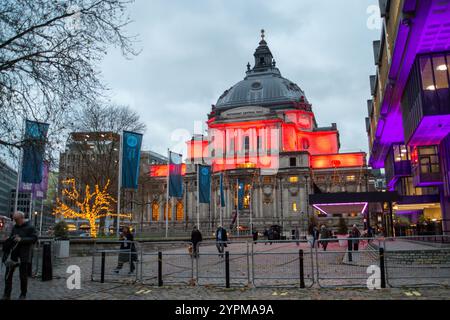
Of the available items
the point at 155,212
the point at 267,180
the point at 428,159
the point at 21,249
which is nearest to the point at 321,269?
the point at 21,249

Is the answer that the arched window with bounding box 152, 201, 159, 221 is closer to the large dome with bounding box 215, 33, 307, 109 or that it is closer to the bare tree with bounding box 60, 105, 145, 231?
the large dome with bounding box 215, 33, 307, 109

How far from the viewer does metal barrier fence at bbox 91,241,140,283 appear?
560 inches

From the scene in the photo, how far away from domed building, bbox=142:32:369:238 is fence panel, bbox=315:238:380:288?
70085 millimetres

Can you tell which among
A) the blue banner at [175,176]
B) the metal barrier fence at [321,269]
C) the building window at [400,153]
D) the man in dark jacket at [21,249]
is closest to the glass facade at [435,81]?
the metal barrier fence at [321,269]

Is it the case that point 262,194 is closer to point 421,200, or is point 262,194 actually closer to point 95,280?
point 421,200

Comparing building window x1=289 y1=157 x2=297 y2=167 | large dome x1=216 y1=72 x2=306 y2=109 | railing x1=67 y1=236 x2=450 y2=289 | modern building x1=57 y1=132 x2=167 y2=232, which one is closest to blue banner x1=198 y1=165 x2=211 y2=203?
modern building x1=57 y1=132 x2=167 y2=232

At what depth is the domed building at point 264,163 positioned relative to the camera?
302ft

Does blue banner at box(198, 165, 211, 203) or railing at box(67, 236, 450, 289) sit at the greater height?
blue banner at box(198, 165, 211, 203)

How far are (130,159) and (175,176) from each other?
35.6 feet

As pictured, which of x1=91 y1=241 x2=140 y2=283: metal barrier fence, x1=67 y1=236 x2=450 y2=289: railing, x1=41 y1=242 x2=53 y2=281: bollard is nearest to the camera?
x1=67 y1=236 x2=450 y2=289: railing

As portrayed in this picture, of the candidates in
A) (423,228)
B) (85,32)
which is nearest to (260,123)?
(423,228)

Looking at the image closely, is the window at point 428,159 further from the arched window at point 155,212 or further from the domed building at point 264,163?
the arched window at point 155,212

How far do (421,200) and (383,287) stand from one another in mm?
30847

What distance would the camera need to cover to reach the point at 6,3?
13.7 meters
